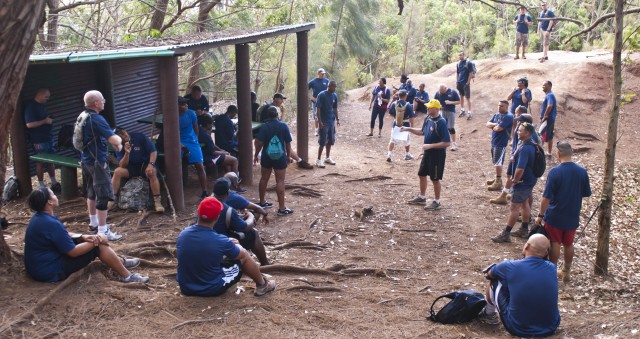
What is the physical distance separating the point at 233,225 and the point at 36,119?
536 centimetres

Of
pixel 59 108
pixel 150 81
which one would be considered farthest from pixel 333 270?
pixel 150 81

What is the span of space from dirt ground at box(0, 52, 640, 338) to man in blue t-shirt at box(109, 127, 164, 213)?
0.48 metres

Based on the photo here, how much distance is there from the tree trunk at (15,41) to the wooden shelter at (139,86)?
136 inches

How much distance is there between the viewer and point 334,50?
24.8 metres

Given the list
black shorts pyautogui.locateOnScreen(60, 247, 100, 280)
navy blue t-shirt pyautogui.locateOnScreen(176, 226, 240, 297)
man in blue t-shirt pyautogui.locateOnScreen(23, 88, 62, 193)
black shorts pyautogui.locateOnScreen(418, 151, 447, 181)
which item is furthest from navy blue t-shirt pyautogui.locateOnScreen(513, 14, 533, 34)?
black shorts pyautogui.locateOnScreen(60, 247, 100, 280)

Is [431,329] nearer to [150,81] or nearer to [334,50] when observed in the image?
[150,81]

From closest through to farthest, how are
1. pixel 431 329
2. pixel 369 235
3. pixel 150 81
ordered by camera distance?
pixel 431 329 < pixel 369 235 < pixel 150 81

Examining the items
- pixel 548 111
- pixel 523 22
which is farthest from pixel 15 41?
pixel 523 22

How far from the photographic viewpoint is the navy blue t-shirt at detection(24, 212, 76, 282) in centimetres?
591

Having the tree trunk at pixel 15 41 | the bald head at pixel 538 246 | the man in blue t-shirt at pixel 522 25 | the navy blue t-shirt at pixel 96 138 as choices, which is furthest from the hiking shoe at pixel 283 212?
the man in blue t-shirt at pixel 522 25

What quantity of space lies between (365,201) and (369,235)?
1.80 meters

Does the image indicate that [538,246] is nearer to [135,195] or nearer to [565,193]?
[565,193]

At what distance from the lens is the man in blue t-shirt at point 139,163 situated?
9.45 m

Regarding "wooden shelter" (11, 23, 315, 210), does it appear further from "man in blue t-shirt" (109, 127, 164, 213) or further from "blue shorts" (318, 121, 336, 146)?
"blue shorts" (318, 121, 336, 146)
